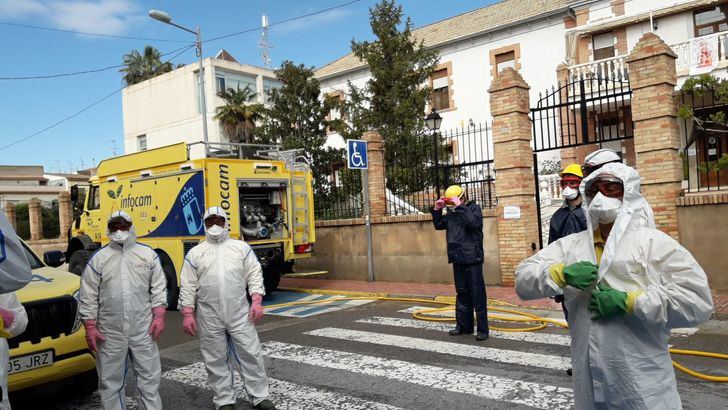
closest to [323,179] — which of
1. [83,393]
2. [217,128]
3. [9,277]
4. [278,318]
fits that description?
[278,318]

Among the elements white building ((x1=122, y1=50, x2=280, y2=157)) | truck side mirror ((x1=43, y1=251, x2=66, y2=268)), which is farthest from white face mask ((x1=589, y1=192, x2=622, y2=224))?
white building ((x1=122, y1=50, x2=280, y2=157))

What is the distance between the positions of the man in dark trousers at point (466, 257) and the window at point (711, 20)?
16821 millimetres

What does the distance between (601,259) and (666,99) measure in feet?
25.8

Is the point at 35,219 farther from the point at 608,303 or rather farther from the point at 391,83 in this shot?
the point at 608,303

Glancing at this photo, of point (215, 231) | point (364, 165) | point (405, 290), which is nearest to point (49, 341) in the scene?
point (215, 231)

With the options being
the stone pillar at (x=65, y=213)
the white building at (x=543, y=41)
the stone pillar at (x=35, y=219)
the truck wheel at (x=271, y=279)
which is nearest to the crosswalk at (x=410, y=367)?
the truck wheel at (x=271, y=279)

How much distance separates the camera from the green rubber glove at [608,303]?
239 cm

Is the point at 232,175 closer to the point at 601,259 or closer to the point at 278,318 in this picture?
the point at 278,318

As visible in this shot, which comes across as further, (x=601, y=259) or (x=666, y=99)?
(x=666, y=99)

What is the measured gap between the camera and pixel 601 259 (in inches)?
101

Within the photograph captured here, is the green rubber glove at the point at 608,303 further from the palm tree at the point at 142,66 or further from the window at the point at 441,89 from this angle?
the palm tree at the point at 142,66

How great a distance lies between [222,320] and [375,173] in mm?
8879

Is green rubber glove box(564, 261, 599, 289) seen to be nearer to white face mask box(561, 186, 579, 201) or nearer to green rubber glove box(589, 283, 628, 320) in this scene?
green rubber glove box(589, 283, 628, 320)

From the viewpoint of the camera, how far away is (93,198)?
13406 mm
